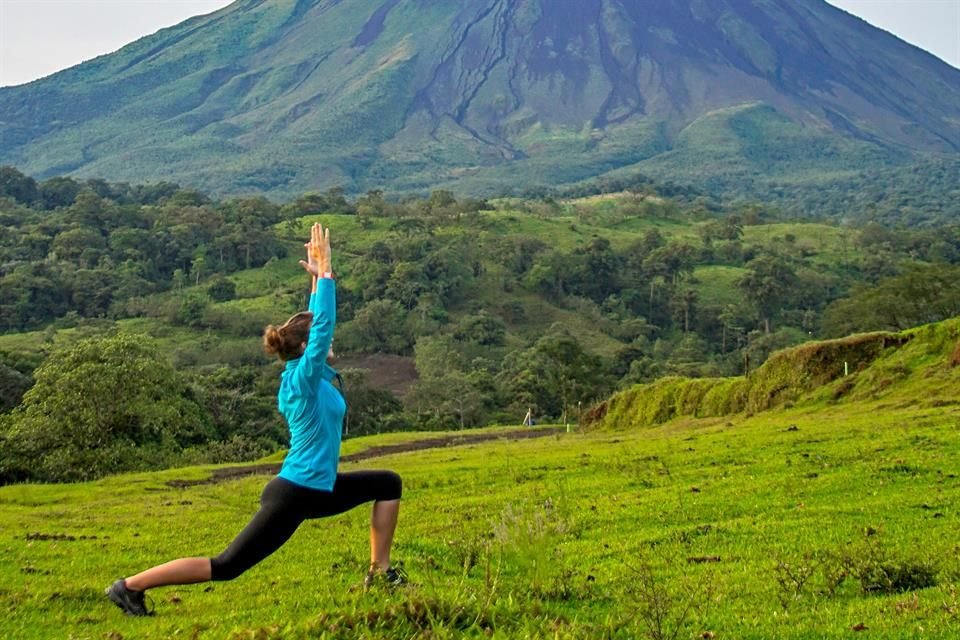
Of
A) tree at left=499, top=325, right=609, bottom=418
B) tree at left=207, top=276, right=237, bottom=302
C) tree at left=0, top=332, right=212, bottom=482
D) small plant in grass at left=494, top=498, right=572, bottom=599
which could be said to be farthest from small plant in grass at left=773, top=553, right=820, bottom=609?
tree at left=207, top=276, right=237, bottom=302

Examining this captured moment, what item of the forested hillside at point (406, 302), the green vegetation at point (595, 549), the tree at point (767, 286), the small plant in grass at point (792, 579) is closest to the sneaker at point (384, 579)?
the green vegetation at point (595, 549)

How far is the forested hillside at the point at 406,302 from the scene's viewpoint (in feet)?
145

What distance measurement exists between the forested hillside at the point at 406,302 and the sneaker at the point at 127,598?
2731 centimetres

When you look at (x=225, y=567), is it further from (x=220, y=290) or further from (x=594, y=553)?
(x=220, y=290)

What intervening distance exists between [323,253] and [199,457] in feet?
109

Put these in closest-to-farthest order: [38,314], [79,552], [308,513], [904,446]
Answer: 1. [308,513]
2. [79,552]
3. [904,446]
4. [38,314]

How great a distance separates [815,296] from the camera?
321ft

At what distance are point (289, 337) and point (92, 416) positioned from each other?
94.5 feet

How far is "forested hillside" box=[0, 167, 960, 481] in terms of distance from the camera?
44.3m

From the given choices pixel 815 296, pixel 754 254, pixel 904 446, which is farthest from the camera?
pixel 754 254

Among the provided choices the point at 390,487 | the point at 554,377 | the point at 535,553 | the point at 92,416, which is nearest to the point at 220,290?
the point at 554,377

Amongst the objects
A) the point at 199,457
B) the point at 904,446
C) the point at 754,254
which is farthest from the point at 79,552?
the point at 754,254

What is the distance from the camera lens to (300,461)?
6.26 m

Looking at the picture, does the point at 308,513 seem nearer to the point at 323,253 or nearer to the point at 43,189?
the point at 323,253
